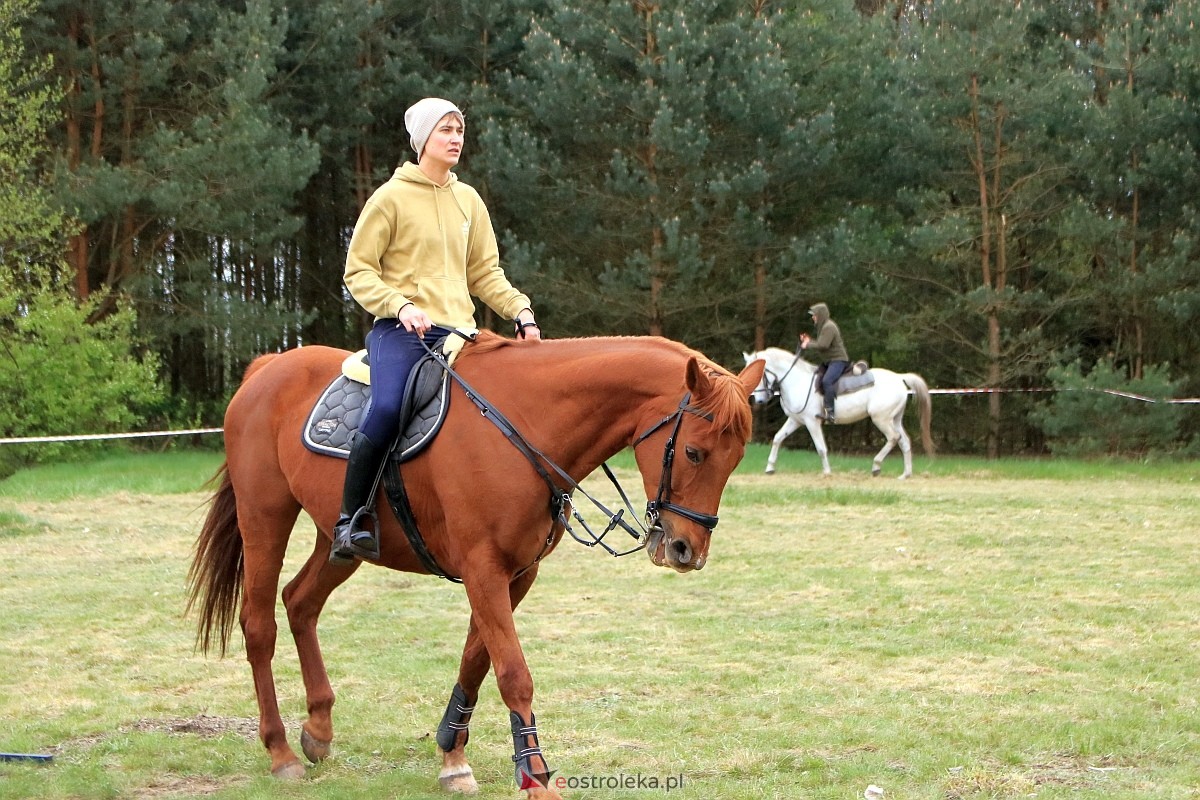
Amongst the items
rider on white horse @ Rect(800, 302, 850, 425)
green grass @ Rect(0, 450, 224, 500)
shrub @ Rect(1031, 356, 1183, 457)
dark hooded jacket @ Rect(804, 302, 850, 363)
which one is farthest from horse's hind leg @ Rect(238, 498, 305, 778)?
shrub @ Rect(1031, 356, 1183, 457)

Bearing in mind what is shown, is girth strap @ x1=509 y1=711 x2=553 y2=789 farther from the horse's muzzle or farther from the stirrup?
the stirrup

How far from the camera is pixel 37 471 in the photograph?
783 inches

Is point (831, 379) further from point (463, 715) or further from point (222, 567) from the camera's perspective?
point (463, 715)

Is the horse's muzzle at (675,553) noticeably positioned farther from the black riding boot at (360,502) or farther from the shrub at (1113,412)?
the shrub at (1113,412)

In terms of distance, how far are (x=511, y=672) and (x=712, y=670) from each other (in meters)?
2.96

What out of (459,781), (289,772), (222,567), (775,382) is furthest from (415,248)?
(775,382)

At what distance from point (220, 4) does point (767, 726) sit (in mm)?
22883

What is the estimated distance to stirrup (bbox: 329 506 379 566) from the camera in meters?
4.92

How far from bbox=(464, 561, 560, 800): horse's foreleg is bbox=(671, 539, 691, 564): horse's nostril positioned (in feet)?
2.14

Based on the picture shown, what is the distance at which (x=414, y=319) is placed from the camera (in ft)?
15.6

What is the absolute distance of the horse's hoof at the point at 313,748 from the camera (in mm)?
5441

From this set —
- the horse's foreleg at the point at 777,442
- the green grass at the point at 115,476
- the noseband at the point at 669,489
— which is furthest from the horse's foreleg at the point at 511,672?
the horse's foreleg at the point at 777,442

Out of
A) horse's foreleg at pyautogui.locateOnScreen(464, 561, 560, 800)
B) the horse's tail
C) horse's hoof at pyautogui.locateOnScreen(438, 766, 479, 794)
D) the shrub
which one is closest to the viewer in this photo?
horse's foreleg at pyautogui.locateOnScreen(464, 561, 560, 800)

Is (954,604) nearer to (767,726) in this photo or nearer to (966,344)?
(767,726)
